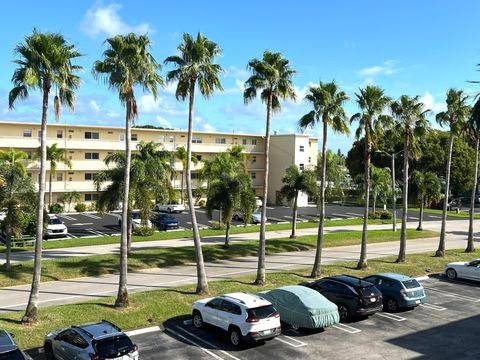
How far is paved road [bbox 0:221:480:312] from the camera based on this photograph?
70.7 ft

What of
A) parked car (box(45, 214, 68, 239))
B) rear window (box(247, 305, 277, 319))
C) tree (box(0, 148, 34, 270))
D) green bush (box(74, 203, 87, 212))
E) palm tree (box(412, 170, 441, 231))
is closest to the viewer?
rear window (box(247, 305, 277, 319))

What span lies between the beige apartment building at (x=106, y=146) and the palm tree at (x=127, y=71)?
131 ft

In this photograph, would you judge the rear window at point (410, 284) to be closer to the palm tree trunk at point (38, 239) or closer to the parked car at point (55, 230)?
the palm tree trunk at point (38, 239)

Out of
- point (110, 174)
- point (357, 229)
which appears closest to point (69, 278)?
point (110, 174)

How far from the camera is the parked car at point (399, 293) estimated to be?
66.7 ft

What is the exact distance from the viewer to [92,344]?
13.0 metres

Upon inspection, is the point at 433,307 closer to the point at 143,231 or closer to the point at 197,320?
the point at 197,320

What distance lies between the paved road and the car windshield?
27.6ft

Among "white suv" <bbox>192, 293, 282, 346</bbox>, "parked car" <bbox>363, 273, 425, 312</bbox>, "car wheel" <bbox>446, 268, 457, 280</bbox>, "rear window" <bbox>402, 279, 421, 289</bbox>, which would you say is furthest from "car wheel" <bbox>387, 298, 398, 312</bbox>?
"car wheel" <bbox>446, 268, 457, 280</bbox>

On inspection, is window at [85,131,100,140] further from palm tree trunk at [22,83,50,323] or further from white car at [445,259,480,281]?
white car at [445,259,480,281]

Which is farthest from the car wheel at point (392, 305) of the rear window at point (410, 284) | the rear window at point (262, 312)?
the rear window at point (262, 312)

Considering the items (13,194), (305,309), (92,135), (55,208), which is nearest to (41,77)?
(13,194)

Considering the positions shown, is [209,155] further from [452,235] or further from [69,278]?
[69,278]

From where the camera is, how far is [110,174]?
1131 inches
